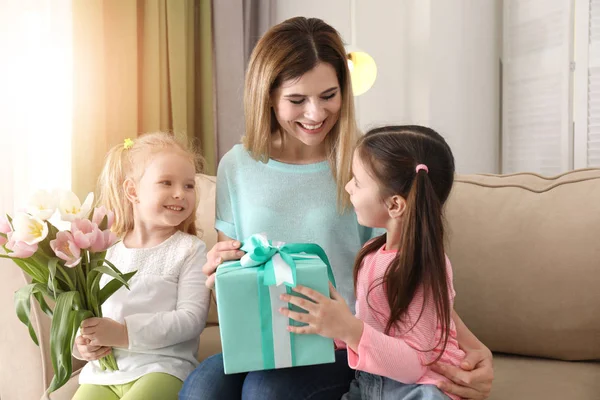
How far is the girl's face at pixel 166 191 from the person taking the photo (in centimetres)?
155

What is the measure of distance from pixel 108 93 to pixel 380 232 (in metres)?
1.57

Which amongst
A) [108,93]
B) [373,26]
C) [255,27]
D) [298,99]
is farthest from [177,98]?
[298,99]

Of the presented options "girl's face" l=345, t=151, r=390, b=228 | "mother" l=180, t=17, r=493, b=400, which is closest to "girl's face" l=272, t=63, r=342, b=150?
"mother" l=180, t=17, r=493, b=400

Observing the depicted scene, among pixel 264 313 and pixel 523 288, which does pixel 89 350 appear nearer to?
pixel 264 313

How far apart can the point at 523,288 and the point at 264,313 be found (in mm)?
772

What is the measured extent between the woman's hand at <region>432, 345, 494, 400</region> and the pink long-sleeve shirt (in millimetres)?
14

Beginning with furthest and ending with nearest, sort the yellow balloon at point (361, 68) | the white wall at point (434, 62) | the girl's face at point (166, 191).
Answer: the white wall at point (434, 62)
the yellow balloon at point (361, 68)
the girl's face at point (166, 191)

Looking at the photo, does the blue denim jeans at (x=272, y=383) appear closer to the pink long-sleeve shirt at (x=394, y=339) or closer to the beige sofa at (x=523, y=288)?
the pink long-sleeve shirt at (x=394, y=339)

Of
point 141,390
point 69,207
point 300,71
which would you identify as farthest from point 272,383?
point 300,71

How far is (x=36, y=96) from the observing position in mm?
2445

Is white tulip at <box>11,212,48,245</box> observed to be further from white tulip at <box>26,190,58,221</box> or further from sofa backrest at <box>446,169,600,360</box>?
sofa backrest at <box>446,169,600,360</box>

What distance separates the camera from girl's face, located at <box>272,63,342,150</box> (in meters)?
1.45

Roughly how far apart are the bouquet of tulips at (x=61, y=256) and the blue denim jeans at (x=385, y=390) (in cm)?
51

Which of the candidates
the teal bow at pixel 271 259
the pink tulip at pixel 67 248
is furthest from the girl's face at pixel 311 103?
the pink tulip at pixel 67 248
